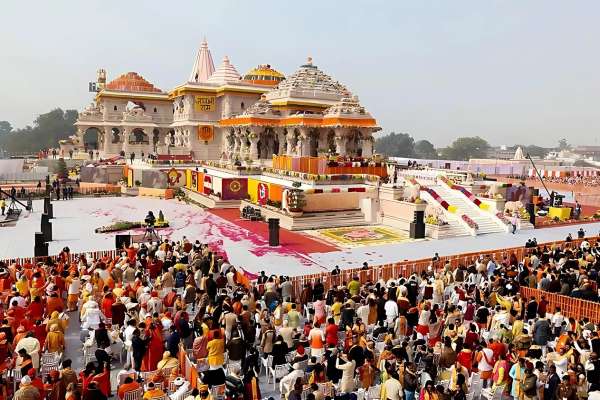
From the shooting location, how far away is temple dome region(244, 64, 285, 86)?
173ft

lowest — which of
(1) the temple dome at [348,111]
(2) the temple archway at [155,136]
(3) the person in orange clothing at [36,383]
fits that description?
(3) the person in orange clothing at [36,383]

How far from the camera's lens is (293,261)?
18.4m

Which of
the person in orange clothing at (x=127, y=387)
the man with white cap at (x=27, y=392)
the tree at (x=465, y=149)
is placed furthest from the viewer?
the tree at (x=465, y=149)

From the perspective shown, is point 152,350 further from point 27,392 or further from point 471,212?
point 471,212

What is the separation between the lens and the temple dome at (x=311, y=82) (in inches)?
1752

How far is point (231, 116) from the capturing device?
166ft

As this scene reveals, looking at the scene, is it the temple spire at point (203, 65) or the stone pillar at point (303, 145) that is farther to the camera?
the temple spire at point (203, 65)

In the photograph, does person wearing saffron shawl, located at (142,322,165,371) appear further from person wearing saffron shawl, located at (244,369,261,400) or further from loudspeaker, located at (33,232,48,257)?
loudspeaker, located at (33,232,48,257)

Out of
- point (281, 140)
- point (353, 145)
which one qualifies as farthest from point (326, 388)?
point (281, 140)

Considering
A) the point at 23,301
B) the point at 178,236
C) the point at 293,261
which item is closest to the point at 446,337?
the point at 23,301

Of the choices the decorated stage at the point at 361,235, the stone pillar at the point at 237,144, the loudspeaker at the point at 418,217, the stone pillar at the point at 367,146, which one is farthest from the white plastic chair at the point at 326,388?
the stone pillar at the point at 237,144

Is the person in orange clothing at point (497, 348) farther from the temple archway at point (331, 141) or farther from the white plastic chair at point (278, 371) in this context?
the temple archway at point (331, 141)

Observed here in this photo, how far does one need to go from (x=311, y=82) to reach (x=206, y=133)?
533 inches

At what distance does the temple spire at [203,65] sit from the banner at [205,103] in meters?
10.3
